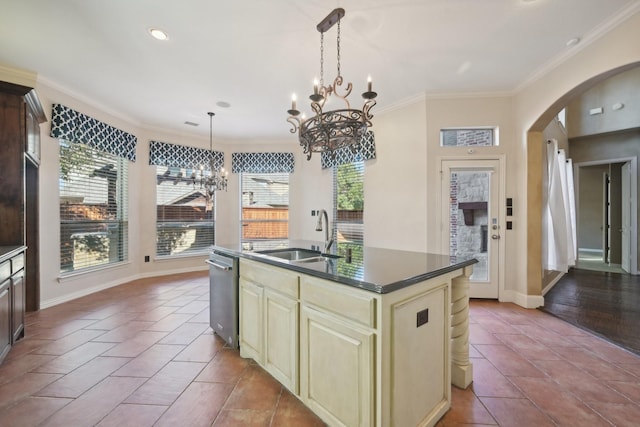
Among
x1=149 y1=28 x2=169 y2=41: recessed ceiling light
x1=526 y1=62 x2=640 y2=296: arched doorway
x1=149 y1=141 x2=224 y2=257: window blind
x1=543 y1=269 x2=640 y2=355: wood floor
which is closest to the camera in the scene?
x1=149 y1=28 x2=169 y2=41: recessed ceiling light

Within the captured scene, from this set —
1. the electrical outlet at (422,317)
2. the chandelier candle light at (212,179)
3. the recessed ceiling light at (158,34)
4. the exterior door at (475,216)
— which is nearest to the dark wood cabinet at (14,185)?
the recessed ceiling light at (158,34)

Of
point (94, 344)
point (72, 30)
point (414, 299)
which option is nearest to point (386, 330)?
point (414, 299)

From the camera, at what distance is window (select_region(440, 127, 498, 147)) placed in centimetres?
385

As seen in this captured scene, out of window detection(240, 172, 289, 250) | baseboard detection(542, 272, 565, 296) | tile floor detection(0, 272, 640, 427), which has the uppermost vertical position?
window detection(240, 172, 289, 250)

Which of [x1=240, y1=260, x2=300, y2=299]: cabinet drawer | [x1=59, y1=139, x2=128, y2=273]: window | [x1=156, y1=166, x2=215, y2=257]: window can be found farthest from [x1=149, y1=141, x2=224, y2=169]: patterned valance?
[x1=240, y1=260, x2=300, y2=299]: cabinet drawer

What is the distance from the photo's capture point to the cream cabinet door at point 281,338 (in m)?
1.71

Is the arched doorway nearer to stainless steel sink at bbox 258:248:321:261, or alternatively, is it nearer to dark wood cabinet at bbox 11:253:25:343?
stainless steel sink at bbox 258:248:321:261

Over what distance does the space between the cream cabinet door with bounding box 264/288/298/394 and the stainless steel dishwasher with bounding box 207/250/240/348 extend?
528 mm

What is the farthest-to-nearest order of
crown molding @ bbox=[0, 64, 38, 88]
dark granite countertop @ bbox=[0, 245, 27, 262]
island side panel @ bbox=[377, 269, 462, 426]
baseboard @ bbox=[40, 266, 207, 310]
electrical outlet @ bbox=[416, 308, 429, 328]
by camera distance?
baseboard @ bbox=[40, 266, 207, 310], crown molding @ bbox=[0, 64, 38, 88], dark granite countertop @ bbox=[0, 245, 27, 262], electrical outlet @ bbox=[416, 308, 429, 328], island side panel @ bbox=[377, 269, 462, 426]

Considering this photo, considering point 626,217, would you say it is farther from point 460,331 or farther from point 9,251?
point 9,251

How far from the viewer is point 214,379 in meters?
2.06

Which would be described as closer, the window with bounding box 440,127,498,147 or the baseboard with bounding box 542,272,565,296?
the window with bounding box 440,127,498,147

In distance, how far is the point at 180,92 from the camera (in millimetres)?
3771

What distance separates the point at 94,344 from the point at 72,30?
2882 millimetres
